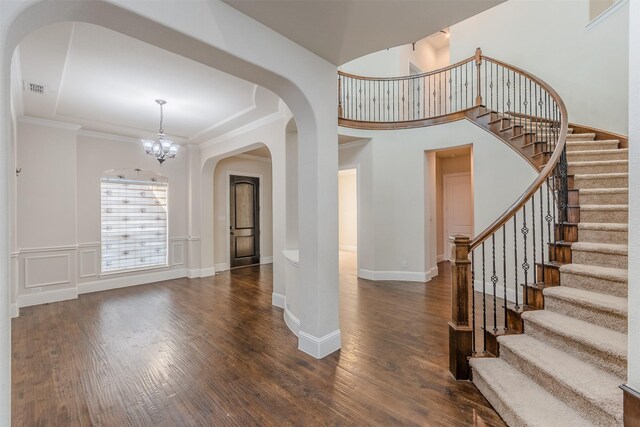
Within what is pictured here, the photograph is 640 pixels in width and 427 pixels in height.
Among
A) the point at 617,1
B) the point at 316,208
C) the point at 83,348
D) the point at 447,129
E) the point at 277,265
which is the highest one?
the point at 617,1

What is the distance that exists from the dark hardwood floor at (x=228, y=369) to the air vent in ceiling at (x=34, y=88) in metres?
2.84

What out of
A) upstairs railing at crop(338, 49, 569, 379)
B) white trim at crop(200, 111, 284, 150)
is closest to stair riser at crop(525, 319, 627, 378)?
upstairs railing at crop(338, 49, 569, 379)

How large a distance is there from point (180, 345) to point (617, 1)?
7384 millimetres

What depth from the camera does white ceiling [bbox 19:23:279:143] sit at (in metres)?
2.57

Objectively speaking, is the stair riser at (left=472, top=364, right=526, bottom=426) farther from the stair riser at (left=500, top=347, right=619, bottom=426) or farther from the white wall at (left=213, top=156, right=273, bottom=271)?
the white wall at (left=213, top=156, right=273, bottom=271)

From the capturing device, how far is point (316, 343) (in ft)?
8.84

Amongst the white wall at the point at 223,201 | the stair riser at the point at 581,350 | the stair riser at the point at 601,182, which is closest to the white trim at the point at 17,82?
the white wall at the point at 223,201

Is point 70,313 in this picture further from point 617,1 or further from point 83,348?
point 617,1

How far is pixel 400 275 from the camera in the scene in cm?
559

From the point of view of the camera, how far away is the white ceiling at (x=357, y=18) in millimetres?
1987

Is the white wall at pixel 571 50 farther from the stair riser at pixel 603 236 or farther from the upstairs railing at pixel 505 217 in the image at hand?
the stair riser at pixel 603 236

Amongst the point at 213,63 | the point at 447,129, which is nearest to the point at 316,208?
the point at 213,63

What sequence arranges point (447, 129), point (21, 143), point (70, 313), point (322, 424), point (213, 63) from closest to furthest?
point (322, 424) < point (213, 63) < point (70, 313) < point (21, 143) < point (447, 129)

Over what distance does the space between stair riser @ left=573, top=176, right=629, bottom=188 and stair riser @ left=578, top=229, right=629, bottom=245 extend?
3.10 ft
